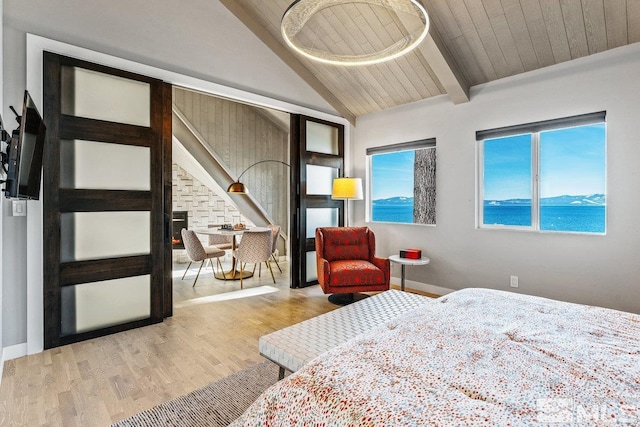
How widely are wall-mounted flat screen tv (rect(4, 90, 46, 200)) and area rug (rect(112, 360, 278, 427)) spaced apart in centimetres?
135

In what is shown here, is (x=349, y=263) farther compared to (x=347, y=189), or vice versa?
→ (x=347, y=189)

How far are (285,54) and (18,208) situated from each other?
332 centimetres

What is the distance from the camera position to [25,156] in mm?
1738

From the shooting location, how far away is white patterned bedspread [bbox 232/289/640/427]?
0.89 m

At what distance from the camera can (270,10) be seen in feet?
12.3

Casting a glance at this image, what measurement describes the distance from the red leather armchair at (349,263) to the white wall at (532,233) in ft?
2.66

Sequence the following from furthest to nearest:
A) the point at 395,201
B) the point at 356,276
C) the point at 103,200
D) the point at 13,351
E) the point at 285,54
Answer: the point at 395,201, the point at 285,54, the point at 356,276, the point at 103,200, the point at 13,351

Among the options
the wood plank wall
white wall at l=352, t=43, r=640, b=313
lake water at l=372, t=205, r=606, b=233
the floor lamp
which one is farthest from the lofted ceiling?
the wood plank wall

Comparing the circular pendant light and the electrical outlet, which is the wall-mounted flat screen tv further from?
the electrical outlet

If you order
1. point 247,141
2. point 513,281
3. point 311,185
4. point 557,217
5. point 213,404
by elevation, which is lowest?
point 213,404

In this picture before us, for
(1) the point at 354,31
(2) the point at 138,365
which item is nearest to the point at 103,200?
(2) the point at 138,365

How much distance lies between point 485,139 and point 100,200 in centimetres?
408

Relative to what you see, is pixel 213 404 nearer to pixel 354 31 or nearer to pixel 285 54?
pixel 354 31

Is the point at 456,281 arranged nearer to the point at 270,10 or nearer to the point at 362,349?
the point at 362,349
